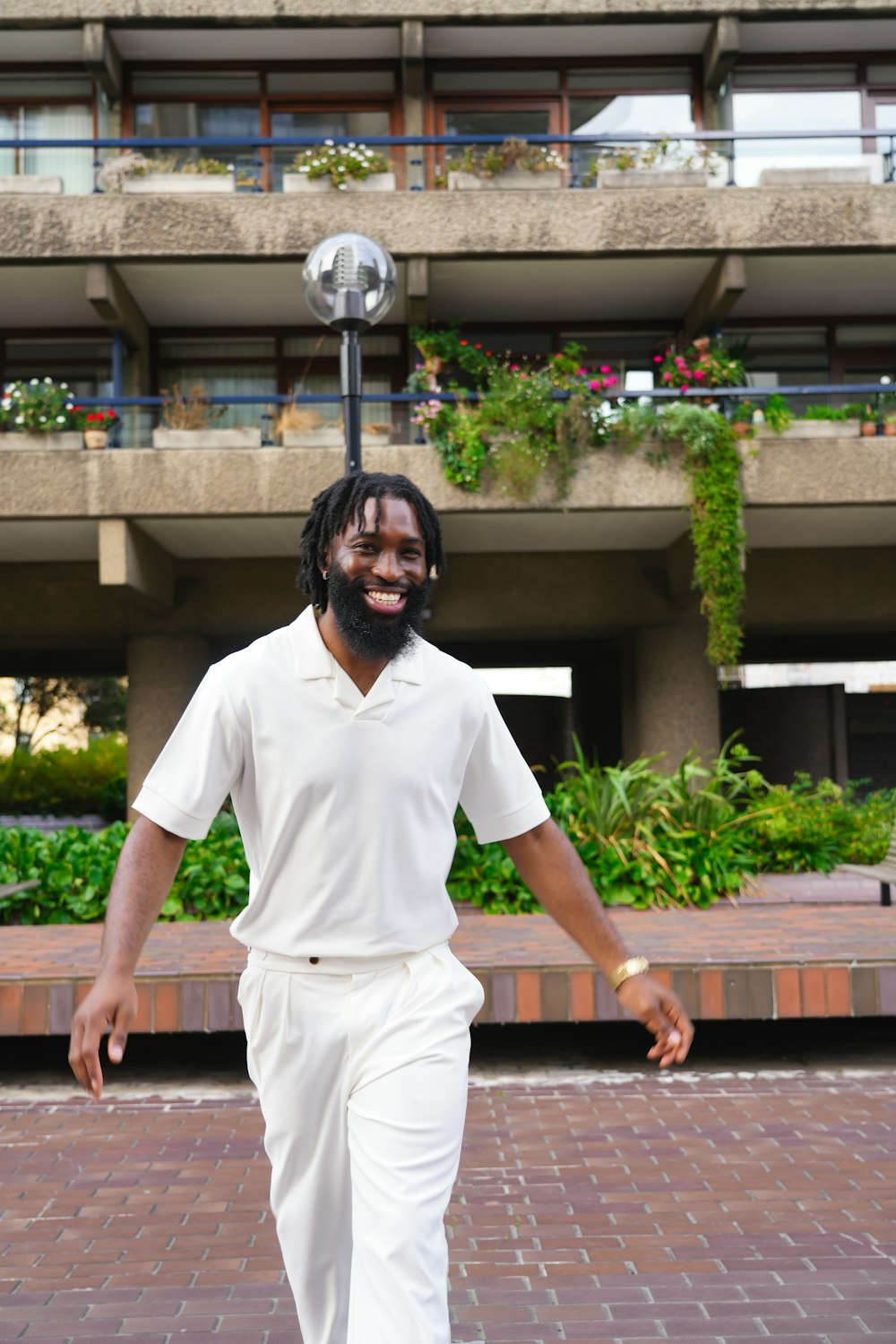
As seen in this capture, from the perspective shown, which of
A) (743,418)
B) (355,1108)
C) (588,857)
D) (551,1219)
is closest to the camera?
(355,1108)

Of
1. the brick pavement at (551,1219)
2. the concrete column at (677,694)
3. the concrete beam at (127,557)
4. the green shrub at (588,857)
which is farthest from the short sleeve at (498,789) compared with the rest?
the concrete column at (677,694)

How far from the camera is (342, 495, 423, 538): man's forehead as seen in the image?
8.70 feet

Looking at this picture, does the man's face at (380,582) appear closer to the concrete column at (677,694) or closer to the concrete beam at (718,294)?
the concrete beam at (718,294)

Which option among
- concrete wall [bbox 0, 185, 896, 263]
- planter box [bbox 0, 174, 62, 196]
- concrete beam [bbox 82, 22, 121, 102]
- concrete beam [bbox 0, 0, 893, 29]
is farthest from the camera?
concrete beam [bbox 82, 22, 121, 102]

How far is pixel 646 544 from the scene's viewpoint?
17484 millimetres

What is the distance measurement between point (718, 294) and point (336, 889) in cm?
1546

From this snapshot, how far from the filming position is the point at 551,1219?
4172mm

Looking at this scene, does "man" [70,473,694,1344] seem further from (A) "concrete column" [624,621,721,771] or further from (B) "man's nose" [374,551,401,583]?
(A) "concrete column" [624,621,721,771]

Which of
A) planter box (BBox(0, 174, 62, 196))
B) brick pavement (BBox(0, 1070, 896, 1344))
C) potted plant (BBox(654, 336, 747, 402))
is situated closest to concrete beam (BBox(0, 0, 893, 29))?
planter box (BBox(0, 174, 62, 196))

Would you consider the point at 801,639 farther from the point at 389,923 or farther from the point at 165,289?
the point at 389,923

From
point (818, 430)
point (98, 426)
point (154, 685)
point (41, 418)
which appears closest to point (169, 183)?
point (98, 426)

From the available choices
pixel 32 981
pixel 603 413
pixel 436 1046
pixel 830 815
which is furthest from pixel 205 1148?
pixel 603 413

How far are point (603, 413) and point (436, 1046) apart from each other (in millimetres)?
13262

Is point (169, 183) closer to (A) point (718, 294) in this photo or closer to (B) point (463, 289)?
(B) point (463, 289)
